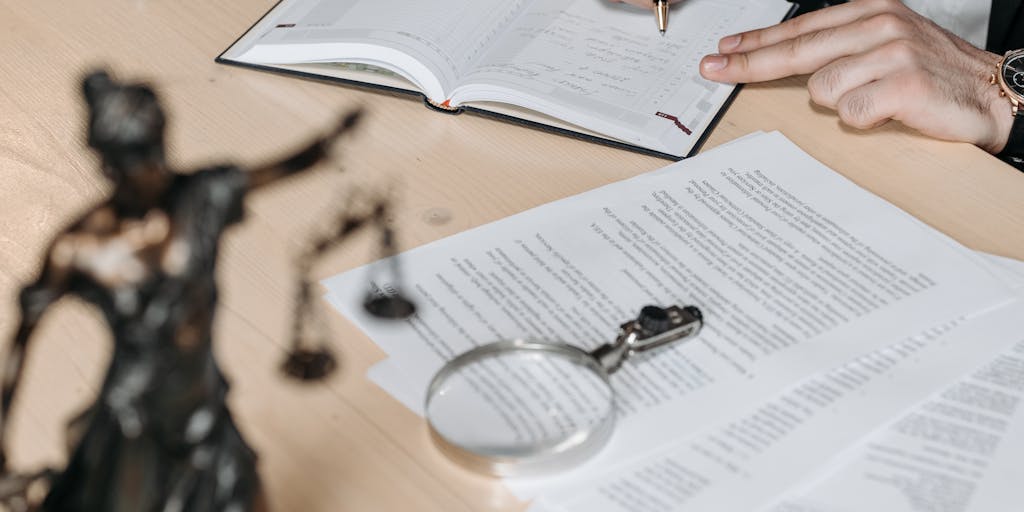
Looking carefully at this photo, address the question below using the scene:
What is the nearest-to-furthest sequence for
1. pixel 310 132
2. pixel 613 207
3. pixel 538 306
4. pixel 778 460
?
pixel 778 460 < pixel 538 306 < pixel 613 207 < pixel 310 132

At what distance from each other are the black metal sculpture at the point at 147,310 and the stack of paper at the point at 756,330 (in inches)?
10.4

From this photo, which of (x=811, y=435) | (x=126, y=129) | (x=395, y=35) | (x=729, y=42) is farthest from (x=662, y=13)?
(x=126, y=129)

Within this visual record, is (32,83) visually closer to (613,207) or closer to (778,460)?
(613,207)

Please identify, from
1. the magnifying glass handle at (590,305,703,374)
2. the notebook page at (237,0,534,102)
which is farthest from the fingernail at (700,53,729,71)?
the magnifying glass handle at (590,305,703,374)

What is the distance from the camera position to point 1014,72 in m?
1.21

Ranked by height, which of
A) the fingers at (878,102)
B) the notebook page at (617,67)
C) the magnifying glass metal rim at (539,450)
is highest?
the fingers at (878,102)

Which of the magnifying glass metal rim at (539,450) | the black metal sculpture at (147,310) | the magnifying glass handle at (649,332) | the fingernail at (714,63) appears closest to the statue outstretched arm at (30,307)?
the black metal sculpture at (147,310)

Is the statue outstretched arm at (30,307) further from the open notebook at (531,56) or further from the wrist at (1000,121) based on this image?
the wrist at (1000,121)

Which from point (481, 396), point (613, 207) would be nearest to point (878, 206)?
point (613, 207)

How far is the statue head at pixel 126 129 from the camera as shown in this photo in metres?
0.51

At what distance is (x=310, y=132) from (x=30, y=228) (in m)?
0.31

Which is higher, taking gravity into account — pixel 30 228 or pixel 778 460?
pixel 778 460

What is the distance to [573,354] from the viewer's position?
2.59 feet

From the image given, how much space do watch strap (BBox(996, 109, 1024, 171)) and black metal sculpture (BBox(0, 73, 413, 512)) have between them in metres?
0.98
